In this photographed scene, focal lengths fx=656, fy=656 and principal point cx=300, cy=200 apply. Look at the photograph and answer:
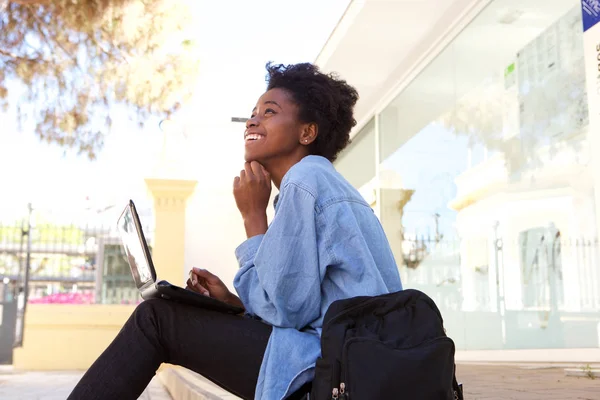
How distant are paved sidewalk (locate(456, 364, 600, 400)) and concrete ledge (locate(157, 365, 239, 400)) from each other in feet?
3.50

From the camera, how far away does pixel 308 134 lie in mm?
1690

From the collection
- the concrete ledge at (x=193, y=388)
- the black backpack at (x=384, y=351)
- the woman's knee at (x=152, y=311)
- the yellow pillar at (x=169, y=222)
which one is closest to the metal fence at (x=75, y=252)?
the yellow pillar at (x=169, y=222)

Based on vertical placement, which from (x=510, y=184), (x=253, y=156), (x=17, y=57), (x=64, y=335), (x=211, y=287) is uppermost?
(x=17, y=57)

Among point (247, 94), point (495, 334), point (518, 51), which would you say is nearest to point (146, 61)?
point (247, 94)

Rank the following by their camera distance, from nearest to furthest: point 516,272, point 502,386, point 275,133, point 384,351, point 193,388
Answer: point 384,351
point 275,133
point 502,386
point 193,388
point 516,272

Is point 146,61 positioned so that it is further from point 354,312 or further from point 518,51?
point 354,312

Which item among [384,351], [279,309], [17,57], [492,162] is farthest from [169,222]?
[384,351]

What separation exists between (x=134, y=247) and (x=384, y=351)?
69 centimetres

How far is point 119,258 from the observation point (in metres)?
10.2

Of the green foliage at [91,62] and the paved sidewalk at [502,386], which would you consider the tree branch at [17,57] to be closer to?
the green foliage at [91,62]

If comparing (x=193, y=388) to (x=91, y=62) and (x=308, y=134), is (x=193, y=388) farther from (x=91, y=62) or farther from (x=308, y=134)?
(x=91, y=62)

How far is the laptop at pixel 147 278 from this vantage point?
4.25 feet

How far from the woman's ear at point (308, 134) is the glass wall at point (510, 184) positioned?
2594 mm

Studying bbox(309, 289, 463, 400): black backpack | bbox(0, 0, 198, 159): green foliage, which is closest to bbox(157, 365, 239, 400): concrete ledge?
bbox(309, 289, 463, 400): black backpack
